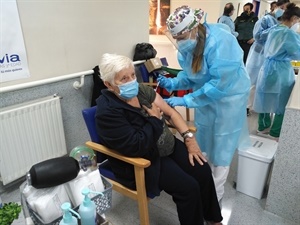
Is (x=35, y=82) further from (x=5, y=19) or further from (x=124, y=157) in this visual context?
(x=124, y=157)

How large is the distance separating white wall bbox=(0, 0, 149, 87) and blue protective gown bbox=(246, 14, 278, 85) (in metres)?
1.65

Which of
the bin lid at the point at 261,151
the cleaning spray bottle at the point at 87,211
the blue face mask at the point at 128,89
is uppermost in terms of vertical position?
the blue face mask at the point at 128,89

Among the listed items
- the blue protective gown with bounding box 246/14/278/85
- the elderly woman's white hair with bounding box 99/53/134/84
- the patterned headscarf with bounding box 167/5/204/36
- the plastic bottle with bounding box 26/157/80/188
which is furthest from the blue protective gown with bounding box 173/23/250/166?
the blue protective gown with bounding box 246/14/278/85

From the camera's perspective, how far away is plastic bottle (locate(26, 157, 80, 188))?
856 millimetres

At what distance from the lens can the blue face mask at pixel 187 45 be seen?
4.81 ft

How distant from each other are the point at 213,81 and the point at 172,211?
3.32ft

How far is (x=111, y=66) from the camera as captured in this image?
4.20 feet

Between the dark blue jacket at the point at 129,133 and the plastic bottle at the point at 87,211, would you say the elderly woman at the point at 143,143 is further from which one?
the plastic bottle at the point at 87,211

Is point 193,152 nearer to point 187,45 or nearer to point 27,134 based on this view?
point 187,45

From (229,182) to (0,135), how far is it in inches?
75.6

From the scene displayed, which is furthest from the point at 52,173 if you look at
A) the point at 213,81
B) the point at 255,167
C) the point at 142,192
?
the point at 255,167

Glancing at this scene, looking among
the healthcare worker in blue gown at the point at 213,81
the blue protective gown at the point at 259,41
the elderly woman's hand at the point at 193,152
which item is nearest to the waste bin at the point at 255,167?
the healthcare worker in blue gown at the point at 213,81

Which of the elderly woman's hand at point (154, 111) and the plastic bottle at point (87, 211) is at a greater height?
the elderly woman's hand at point (154, 111)

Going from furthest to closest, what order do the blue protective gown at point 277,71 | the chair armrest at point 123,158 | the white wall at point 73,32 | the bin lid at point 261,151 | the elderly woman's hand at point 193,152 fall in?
the blue protective gown at point 277,71 → the white wall at point 73,32 → the bin lid at point 261,151 → the elderly woman's hand at point 193,152 → the chair armrest at point 123,158
